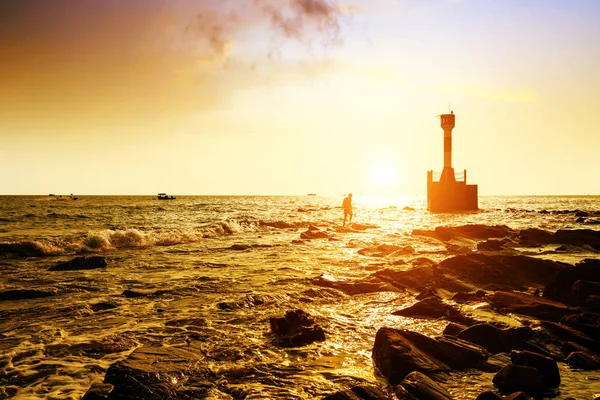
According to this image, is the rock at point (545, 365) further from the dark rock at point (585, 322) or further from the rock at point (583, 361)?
the dark rock at point (585, 322)

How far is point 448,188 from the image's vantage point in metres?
51.4

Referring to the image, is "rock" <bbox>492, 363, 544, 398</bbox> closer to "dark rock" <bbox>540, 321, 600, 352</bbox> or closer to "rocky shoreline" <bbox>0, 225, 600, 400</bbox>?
"rocky shoreline" <bbox>0, 225, 600, 400</bbox>

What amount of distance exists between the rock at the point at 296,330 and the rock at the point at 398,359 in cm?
119

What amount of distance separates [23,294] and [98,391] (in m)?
7.11

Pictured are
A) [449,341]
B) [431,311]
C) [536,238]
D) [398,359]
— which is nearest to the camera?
[398,359]

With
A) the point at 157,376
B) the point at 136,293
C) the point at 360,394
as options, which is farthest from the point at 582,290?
the point at 136,293

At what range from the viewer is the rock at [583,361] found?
527 centimetres

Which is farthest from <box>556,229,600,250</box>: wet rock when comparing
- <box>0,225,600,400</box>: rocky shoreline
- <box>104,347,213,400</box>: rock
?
<box>104,347,213,400</box>: rock

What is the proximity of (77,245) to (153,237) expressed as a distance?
408 centimetres

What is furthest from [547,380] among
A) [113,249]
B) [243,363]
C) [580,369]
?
[113,249]

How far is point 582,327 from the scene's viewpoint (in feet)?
20.8

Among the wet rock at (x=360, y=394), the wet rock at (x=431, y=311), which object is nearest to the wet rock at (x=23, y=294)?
the wet rock at (x=431, y=311)

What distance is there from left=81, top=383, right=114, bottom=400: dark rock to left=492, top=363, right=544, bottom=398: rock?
15.0ft

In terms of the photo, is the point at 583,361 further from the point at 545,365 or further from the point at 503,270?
the point at 503,270
